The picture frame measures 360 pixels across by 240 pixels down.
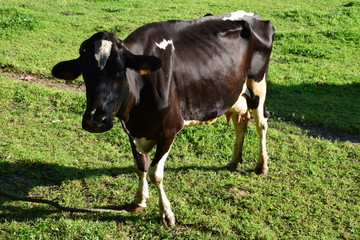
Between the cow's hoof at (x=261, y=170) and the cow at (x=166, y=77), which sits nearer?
the cow at (x=166, y=77)

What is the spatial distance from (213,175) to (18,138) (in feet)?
8.91

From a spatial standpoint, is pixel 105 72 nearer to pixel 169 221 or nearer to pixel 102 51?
pixel 102 51

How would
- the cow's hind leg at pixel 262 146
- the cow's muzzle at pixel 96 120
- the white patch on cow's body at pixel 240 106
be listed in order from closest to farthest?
the cow's muzzle at pixel 96 120, the white patch on cow's body at pixel 240 106, the cow's hind leg at pixel 262 146

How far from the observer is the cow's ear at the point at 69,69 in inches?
160

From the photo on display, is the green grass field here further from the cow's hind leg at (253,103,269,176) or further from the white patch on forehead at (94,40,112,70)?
the white patch on forehead at (94,40,112,70)

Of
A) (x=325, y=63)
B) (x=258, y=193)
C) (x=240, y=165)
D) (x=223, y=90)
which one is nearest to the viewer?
(x=223, y=90)

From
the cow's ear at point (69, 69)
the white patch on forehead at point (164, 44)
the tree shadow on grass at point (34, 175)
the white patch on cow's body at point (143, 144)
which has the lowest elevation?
the tree shadow on grass at point (34, 175)

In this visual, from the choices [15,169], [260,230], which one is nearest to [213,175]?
[260,230]

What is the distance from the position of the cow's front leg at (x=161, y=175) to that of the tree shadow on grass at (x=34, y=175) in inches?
43.9

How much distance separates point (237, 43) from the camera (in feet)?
16.8

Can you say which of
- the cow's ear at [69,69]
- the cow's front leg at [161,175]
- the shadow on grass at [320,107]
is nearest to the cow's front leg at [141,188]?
the cow's front leg at [161,175]

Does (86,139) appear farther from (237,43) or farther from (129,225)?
(237,43)

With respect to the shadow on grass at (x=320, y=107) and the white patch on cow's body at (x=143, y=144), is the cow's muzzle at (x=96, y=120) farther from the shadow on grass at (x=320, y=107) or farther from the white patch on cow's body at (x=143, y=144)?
the shadow on grass at (x=320, y=107)

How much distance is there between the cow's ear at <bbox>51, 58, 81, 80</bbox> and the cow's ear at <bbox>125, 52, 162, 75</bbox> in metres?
0.44
